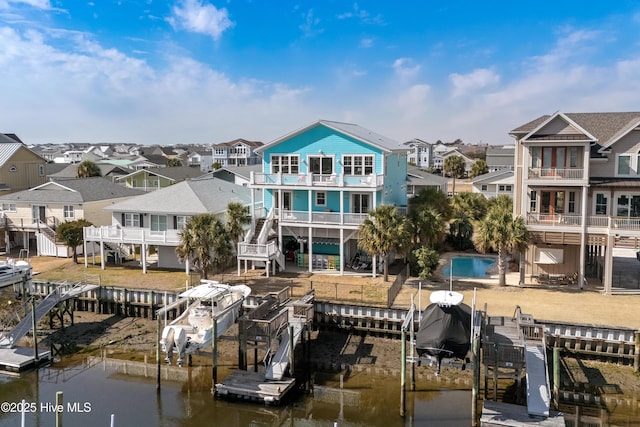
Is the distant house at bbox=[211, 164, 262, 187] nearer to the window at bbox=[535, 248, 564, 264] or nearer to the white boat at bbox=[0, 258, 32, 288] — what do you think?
the white boat at bbox=[0, 258, 32, 288]

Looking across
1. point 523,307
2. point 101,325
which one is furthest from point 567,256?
point 101,325

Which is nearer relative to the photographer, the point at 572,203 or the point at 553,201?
the point at 572,203

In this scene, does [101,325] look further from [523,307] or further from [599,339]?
[599,339]

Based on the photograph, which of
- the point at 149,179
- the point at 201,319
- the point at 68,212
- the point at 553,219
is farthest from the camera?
the point at 149,179

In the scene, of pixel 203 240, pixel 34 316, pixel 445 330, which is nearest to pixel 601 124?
pixel 445 330

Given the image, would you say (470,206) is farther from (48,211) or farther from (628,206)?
(48,211)

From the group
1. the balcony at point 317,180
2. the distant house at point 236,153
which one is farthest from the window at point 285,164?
the distant house at point 236,153
